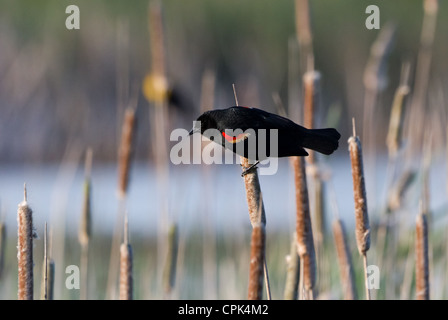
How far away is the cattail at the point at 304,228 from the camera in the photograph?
1.77 m

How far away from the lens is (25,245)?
146cm

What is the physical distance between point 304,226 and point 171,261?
1.77ft

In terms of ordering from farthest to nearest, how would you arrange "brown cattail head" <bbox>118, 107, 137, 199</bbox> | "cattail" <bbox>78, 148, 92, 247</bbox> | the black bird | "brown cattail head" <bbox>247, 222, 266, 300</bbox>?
1. "brown cattail head" <bbox>118, 107, 137, 199</bbox>
2. "cattail" <bbox>78, 148, 92, 247</bbox>
3. the black bird
4. "brown cattail head" <bbox>247, 222, 266, 300</bbox>

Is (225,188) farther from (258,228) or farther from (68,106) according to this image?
(68,106)

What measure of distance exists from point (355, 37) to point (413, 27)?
25.2 inches

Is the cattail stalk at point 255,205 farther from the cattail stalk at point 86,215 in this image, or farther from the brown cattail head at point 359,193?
the cattail stalk at point 86,215

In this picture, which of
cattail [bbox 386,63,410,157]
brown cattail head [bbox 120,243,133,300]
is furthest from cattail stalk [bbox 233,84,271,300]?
cattail [bbox 386,63,410,157]

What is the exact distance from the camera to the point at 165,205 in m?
2.49

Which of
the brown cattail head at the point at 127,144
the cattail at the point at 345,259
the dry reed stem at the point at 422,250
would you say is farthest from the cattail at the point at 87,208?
the dry reed stem at the point at 422,250

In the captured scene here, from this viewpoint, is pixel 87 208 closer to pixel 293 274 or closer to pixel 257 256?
pixel 293 274

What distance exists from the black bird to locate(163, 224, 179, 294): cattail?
1.38 ft

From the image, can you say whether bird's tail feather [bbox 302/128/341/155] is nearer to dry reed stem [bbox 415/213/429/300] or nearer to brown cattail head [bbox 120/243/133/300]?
dry reed stem [bbox 415/213/429/300]

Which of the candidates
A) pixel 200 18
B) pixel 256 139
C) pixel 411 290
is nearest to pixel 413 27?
pixel 200 18

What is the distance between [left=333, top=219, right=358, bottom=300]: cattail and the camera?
6.40ft
